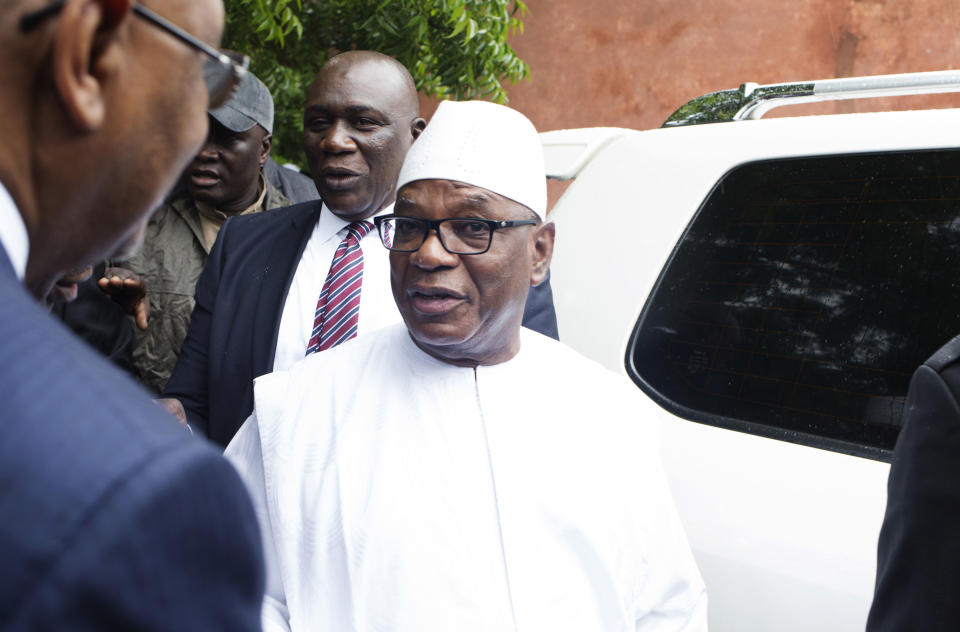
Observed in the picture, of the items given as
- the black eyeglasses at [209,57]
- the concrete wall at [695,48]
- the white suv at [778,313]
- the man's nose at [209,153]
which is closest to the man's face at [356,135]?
the white suv at [778,313]

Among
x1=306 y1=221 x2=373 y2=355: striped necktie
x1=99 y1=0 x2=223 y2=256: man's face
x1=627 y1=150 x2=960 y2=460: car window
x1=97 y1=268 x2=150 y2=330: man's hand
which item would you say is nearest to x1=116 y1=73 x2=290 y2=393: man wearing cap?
x1=97 y1=268 x2=150 y2=330: man's hand

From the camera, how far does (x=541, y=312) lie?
2592 mm

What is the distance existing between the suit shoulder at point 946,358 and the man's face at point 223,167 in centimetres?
291

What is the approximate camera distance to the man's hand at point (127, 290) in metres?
3.00

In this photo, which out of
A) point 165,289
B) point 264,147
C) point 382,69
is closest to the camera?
point 382,69

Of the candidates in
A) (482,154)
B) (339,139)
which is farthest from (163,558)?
(339,139)

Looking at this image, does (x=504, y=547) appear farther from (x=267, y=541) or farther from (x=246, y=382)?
(x=246, y=382)

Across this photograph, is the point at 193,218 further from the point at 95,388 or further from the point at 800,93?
the point at 95,388

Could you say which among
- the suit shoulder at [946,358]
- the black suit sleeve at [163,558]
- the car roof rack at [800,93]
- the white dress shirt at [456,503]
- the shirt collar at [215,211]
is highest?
the car roof rack at [800,93]

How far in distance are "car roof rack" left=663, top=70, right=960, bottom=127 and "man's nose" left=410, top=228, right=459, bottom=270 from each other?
110cm

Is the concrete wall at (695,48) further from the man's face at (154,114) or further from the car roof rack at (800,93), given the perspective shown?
the man's face at (154,114)

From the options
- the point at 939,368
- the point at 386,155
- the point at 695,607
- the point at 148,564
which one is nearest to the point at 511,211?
the point at 386,155

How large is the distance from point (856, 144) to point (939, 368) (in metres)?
1.28

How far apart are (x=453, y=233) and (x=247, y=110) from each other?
1785 millimetres
